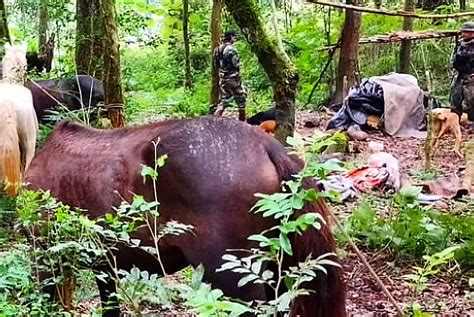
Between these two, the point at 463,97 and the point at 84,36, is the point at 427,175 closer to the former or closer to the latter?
the point at 463,97

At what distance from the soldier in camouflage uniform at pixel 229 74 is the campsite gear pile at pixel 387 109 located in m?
1.77

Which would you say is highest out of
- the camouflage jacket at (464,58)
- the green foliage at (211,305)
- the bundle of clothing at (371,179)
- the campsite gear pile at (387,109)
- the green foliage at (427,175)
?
the camouflage jacket at (464,58)

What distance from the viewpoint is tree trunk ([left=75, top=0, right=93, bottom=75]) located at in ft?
27.4

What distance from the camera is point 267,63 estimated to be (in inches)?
277

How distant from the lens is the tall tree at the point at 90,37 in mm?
7986

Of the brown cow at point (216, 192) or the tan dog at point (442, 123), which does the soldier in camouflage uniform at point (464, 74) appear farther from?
the brown cow at point (216, 192)

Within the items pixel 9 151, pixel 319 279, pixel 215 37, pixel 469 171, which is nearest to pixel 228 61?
pixel 215 37

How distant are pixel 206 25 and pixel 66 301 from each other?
18342 millimetres

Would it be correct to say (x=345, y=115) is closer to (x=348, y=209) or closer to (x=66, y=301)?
(x=348, y=209)

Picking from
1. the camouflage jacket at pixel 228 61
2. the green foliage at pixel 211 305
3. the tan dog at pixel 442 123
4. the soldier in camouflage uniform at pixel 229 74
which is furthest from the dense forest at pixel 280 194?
the camouflage jacket at pixel 228 61

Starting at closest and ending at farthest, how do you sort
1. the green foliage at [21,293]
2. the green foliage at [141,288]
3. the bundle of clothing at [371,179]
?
the green foliage at [141,288]
the green foliage at [21,293]
the bundle of clothing at [371,179]

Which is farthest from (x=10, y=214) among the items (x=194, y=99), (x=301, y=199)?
(x=194, y=99)

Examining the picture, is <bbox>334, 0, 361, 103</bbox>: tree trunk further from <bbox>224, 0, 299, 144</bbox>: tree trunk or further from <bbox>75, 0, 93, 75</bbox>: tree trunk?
<bbox>224, 0, 299, 144</bbox>: tree trunk

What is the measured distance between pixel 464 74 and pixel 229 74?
13.8 ft
